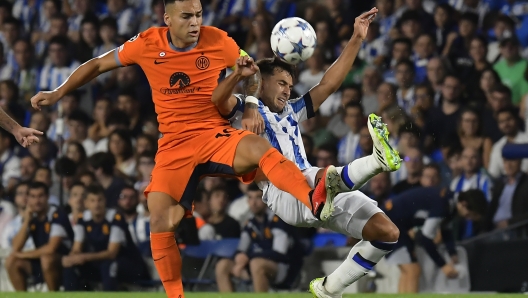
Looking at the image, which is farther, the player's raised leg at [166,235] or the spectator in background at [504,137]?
the spectator in background at [504,137]

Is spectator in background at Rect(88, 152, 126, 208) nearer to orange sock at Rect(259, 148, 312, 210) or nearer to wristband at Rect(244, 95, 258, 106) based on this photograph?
wristband at Rect(244, 95, 258, 106)

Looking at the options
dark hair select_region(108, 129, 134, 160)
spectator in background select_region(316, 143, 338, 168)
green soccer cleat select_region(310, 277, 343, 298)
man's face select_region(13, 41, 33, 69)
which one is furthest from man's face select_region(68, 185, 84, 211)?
green soccer cleat select_region(310, 277, 343, 298)

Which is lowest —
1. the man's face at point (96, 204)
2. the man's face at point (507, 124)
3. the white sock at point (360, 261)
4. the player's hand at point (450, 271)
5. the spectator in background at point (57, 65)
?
the player's hand at point (450, 271)

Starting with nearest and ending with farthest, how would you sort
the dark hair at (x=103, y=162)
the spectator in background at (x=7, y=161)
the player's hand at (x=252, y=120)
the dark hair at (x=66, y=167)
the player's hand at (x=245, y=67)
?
the player's hand at (x=245, y=67) < the player's hand at (x=252, y=120) < the dark hair at (x=103, y=162) < the dark hair at (x=66, y=167) < the spectator in background at (x=7, y=161)

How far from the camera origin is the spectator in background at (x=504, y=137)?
955cm

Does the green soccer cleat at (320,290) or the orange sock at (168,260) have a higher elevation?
the orange sock at (168,260)

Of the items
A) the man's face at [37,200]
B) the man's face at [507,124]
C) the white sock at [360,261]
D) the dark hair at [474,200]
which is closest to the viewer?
the white sock at [360,261]

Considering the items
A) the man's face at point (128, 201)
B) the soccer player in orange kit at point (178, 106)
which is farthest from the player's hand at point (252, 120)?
the man's face at point (128, 201)

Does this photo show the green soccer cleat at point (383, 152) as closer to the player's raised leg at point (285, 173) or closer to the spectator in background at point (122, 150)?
the player's raised leg at point (285, 173)

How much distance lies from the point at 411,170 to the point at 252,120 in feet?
12.4

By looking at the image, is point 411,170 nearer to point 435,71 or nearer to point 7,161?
point 435,71

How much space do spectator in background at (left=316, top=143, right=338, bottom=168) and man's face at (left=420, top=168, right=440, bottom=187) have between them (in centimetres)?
104

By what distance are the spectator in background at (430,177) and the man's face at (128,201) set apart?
3264 mm

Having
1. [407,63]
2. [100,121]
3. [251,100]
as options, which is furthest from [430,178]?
[100,121]
